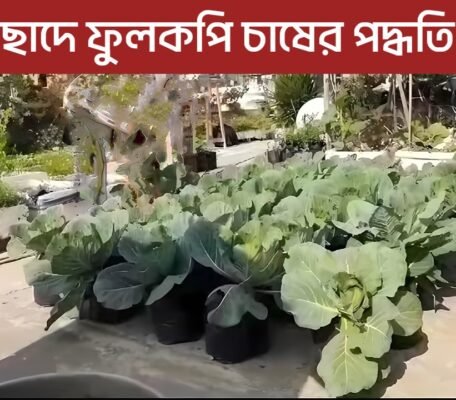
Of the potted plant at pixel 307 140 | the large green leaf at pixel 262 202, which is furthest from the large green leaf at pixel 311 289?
the potted plant at pixel 307 140

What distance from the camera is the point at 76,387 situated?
1.74m

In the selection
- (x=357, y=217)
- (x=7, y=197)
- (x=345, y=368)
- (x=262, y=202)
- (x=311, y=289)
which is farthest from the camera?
(x=7, y=197)

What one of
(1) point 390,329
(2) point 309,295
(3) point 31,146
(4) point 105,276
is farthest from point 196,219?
(3) point 31,146

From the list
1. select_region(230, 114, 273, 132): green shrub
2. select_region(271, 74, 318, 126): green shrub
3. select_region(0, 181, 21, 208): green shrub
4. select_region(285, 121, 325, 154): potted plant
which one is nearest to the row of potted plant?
select_region(0, 181, 21, 208): green shrub

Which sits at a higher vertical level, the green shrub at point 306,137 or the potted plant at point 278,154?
the green shrub at point 306,137

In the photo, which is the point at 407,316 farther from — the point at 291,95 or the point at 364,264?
the point at 291,95

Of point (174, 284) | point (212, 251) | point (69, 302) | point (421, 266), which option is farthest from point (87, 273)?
point (421, 266)

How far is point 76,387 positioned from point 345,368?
74 centimetres

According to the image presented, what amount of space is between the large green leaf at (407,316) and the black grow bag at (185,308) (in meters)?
0.54

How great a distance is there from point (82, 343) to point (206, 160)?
5.39 metres

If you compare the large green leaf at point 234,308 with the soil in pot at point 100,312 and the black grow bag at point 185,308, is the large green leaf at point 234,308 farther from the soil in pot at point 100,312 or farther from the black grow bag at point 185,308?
the soil in pot at point 100,312

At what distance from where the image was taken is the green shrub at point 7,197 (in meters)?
4.18

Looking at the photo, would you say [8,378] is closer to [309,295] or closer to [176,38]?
[309,295]

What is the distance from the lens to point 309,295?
1771mm
